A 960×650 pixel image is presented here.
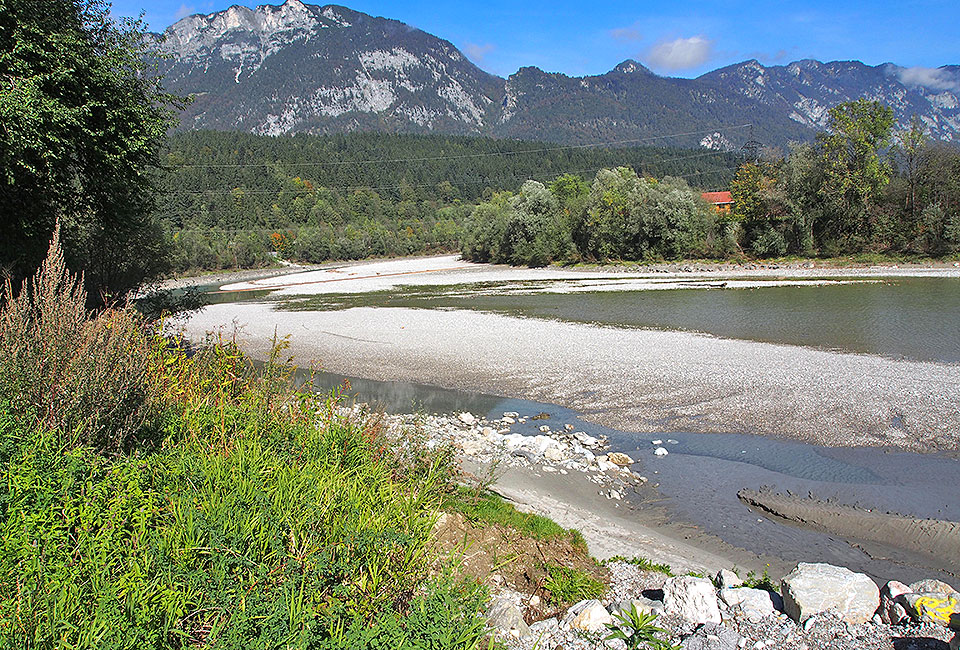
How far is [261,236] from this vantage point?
106 m

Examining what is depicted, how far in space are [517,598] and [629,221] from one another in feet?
205

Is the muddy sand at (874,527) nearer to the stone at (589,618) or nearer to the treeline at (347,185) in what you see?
the stone at (589,618)

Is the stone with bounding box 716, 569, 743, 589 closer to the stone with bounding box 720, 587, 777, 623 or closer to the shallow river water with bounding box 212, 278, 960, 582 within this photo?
the stone with bounding box 720, 587, 777, 623

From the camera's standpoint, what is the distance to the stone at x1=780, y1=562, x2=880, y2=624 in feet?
15.2

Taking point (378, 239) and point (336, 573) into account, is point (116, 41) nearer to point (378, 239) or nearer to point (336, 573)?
point (336, 573)

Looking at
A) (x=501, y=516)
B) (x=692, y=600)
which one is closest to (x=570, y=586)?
(x=692, y=600)

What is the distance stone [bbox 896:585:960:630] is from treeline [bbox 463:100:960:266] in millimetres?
51991

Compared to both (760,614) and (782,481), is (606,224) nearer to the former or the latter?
(782,481)

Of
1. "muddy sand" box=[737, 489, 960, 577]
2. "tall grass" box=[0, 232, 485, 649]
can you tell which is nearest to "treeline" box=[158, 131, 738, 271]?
"tall grass" box=[0, 232, 485, 649]

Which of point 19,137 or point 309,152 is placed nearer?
point 19,137

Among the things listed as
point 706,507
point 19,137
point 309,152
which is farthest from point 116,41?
point 309,152

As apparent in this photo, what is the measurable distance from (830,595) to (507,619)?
257cm

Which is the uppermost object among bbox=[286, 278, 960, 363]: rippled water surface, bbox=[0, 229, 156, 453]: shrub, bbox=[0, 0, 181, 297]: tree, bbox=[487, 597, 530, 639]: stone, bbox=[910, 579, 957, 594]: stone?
bbox=[0, 0, 181, 297]: tree

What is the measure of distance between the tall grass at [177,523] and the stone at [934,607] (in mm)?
3286
